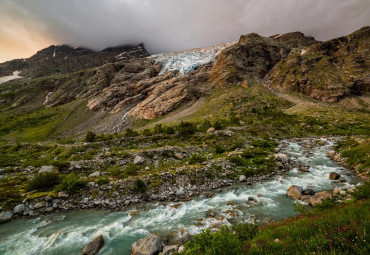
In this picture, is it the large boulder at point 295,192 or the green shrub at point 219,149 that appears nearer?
the large boulder at point 295,192

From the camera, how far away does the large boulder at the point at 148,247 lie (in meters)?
8.10

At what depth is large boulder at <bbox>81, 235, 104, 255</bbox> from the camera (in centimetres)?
873

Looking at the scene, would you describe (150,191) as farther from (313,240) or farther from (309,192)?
(309,192)

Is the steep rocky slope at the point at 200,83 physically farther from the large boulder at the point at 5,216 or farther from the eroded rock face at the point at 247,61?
the large boulder at the point at 5,216

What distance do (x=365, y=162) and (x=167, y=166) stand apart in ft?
66.3

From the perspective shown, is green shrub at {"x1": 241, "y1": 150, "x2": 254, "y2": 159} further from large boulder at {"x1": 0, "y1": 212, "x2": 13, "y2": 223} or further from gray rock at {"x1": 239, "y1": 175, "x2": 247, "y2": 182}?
large boulder at {"x1": 0, "y1": 212, "x2": 13, "y2": 223}

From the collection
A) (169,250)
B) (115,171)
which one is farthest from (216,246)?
(115,171)

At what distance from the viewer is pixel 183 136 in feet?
106

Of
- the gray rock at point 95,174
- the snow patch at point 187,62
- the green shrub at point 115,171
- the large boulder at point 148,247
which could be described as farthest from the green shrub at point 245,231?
the snow patch at point 187,62

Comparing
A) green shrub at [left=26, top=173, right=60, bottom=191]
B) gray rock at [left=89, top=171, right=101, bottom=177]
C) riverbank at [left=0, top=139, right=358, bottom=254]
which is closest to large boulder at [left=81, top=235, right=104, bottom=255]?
riverbank at [left=0, top=139, right=358, bottom=254]

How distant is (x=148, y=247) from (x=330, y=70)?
135 metres

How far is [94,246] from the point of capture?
8984mm

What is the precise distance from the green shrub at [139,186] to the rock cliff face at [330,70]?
10649 cm

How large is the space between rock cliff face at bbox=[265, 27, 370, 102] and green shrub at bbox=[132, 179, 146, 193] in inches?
4192
